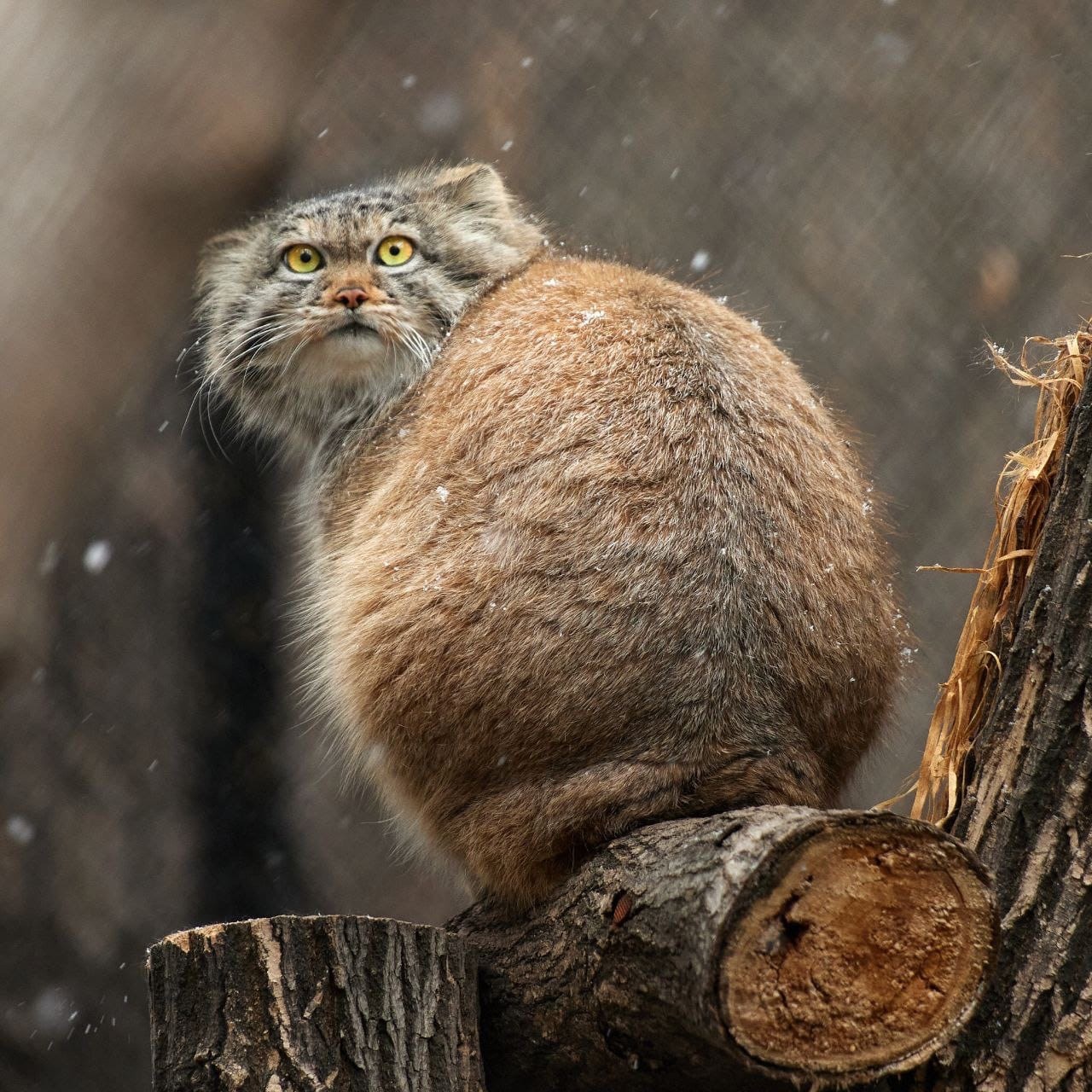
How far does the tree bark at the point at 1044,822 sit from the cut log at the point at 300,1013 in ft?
2.47

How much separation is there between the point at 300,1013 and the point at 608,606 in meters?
0.79

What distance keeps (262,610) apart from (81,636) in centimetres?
53

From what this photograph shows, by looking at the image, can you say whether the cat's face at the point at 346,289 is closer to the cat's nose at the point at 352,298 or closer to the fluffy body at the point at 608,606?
the cat's nose at the point at 352,298

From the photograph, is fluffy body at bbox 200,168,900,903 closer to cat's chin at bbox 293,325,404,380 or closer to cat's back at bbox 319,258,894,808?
cat's back at bbox 319,258,894,808

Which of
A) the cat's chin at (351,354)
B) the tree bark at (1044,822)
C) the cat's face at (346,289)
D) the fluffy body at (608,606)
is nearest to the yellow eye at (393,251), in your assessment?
the cat's face at (346,289)

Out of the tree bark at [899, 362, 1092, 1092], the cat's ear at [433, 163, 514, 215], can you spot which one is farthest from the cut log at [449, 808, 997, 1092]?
the cat's ear at [433, 163, 514, 215]

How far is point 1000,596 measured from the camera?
2.09 m

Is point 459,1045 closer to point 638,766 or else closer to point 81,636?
point 638,766

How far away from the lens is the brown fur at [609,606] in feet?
6.40

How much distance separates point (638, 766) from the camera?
6.33ft

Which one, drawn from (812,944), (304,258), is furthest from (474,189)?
(812,944)

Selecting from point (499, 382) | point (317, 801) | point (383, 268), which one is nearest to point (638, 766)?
point (499, 382)

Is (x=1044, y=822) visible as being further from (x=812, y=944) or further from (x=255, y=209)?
(x=255, y=209)

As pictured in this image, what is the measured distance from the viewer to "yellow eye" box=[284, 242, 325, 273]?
9.51 feet
